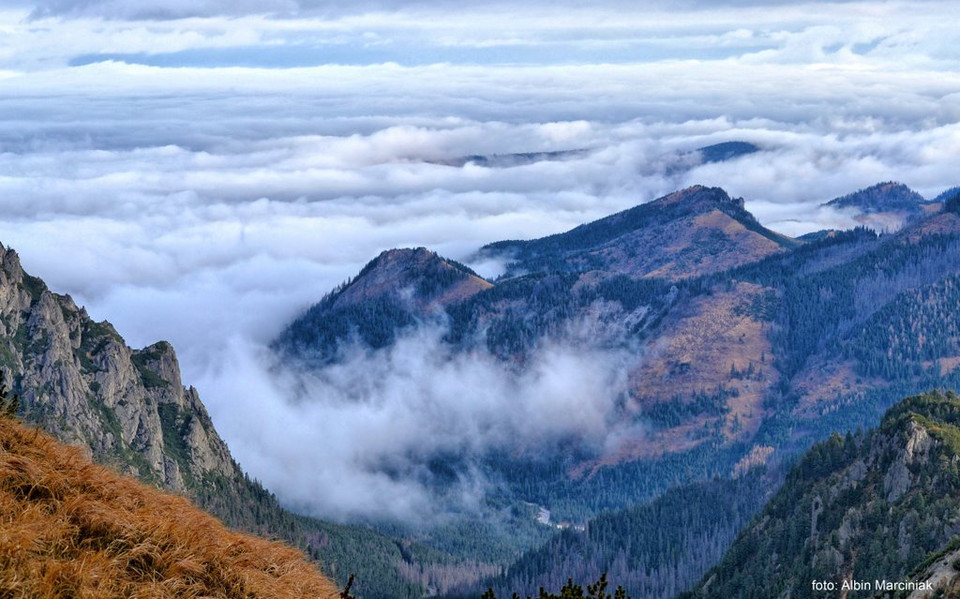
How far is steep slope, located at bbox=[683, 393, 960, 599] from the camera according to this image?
467 ft

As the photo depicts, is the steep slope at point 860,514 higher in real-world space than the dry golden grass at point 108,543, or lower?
lower

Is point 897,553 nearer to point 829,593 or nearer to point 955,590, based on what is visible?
point 829,593

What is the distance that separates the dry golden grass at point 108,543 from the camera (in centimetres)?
2819

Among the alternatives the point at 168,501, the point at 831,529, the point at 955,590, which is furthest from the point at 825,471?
the point at 168,501

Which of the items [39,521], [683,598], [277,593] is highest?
[39,521]

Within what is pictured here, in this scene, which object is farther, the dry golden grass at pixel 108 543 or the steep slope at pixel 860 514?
the steep slope at pixel 860 514

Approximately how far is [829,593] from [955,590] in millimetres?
69706

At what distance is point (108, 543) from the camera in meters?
31.3

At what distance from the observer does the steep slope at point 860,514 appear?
142375mm

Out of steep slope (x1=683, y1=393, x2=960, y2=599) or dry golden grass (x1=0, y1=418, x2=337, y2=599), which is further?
steep slope (x1=683, y1=393, x2=960, y2=599)

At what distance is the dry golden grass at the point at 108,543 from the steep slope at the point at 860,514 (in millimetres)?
102371

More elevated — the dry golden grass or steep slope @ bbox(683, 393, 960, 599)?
the dry golden grass

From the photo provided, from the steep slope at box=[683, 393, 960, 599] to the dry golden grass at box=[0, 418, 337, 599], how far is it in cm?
10237

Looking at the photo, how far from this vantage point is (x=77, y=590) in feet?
91.6
